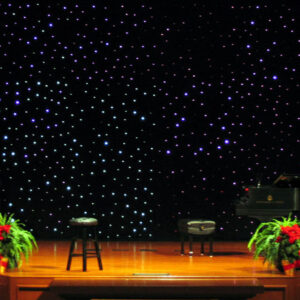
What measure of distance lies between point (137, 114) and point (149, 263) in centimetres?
296

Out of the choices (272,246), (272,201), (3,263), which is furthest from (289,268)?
(3,263)

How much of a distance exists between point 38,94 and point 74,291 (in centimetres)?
418

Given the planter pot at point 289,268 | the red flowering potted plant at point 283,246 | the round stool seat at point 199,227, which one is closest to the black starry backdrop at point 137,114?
the round stool seat at point 199,227

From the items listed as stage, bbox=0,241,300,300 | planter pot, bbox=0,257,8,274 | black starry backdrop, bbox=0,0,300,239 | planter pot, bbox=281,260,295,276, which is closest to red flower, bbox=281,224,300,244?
planter pot, bbox=281,260,295,276

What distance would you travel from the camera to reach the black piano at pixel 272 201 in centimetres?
701

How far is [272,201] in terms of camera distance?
7.04 metres

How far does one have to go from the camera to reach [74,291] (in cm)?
514

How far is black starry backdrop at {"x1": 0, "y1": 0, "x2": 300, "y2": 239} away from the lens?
28.0 feet

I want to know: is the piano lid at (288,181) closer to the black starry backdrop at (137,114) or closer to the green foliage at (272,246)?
the green foliage at (272,246)

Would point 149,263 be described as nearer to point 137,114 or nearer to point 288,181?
point 288,181

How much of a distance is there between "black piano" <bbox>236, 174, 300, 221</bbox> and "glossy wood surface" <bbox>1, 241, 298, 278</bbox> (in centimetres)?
56

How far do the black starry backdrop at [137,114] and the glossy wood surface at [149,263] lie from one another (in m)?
0.69

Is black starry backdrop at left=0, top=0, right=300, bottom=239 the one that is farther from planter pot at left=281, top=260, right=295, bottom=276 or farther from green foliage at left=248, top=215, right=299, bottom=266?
planter pot at left=281, top=260, right=295, bottom=276

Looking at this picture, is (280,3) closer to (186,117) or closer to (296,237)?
(186,117)
